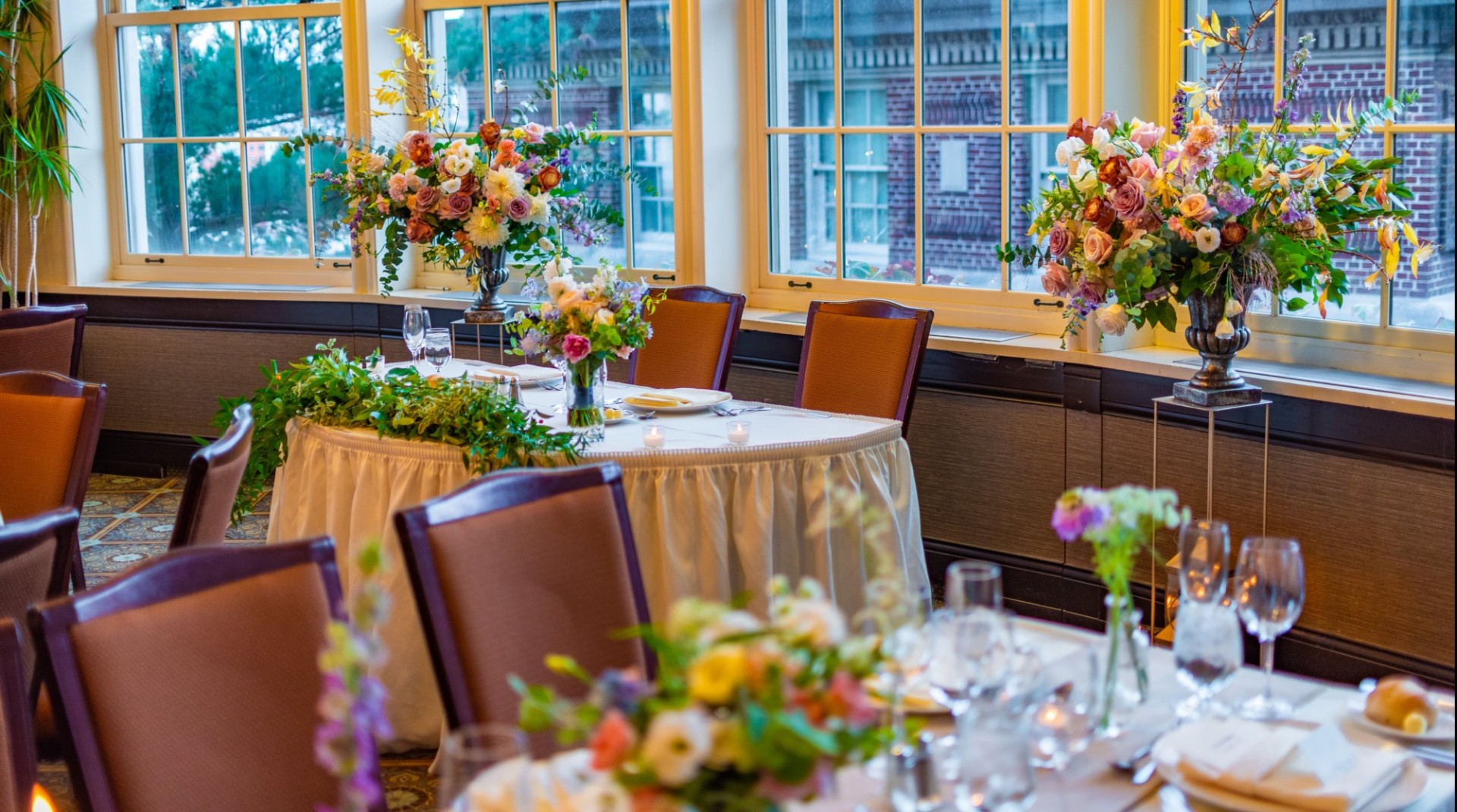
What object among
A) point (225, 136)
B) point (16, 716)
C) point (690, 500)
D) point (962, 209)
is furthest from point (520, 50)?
point (16, 716)

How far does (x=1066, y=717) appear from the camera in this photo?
1.58 metres

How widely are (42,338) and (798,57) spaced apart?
2.61 meters

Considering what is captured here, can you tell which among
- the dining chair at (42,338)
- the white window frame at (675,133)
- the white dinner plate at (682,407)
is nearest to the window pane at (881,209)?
the white window frame at (675,133)

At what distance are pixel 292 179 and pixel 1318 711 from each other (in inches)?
204

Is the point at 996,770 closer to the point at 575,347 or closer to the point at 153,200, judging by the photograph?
the point at 575,347

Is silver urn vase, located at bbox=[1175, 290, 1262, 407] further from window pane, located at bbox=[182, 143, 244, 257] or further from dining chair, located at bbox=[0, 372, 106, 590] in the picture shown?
window pane, located at bbox=[182, 143, 244, 257]

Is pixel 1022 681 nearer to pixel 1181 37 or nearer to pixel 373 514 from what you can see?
pixel 373 514

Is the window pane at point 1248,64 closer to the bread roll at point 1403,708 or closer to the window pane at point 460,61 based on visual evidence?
the bread roll at point 1403,708

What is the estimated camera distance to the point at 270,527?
152 inches

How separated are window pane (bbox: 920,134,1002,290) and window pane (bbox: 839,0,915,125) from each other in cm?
17

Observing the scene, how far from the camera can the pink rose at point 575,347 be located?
11.2ft

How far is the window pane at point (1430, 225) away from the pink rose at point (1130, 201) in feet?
2.48

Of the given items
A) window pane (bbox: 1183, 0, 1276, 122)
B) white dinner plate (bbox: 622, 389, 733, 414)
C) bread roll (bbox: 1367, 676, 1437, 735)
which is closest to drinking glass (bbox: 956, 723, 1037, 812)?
bread roll (bbox: 1367, 676, 1437, 735)

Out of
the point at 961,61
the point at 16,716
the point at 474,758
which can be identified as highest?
the point at 961,61
